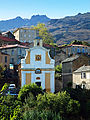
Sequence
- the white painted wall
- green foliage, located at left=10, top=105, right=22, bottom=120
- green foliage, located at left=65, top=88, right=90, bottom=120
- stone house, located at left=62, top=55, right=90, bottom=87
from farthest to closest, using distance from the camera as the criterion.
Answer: stone house, located at left=62, top=55, right=90, bottom=87, the white painted wall, green foliage, located at left=65, top=88, right=90, bottom=120, green foliage, located at left=10, top=105, right=22, bottom=120

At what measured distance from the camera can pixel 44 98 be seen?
92.8ft

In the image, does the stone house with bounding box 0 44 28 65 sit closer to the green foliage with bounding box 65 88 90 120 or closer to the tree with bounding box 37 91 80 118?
the green foliage with bounding box 65 88 90 120

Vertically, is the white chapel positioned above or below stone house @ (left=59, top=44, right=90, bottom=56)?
below

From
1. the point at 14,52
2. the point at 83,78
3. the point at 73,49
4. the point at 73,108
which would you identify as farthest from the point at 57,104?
the point at 73,49

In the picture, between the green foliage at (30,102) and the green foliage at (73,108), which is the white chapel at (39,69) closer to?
the green foliage at (30,102)

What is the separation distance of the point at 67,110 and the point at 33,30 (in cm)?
7299

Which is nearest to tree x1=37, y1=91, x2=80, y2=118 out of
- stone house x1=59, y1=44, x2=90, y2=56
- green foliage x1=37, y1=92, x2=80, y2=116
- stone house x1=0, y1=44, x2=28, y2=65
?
green foliage x1=37, y1=92, x2=80, y2=116

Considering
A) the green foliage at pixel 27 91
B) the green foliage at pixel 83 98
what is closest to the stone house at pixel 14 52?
the green foliage at pixel 27 91

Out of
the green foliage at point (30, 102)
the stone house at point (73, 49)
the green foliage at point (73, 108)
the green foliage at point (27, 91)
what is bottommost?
the green foliage at point (73, 108)

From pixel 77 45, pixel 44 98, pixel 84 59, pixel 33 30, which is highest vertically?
pixel 33 30

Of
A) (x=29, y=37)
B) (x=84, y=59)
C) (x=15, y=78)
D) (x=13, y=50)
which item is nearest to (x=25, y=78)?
(x=15, y=78)

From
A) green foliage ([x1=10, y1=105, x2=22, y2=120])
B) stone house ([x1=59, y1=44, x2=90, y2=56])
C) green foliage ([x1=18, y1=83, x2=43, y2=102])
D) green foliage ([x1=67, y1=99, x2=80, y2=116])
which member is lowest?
green foliage ([x1=67, y1=99, x2=80, y2=116])

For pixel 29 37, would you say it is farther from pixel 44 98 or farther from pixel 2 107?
pixel 2 107

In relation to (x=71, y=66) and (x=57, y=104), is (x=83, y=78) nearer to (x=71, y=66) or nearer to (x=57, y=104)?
(x=71, y=66)
